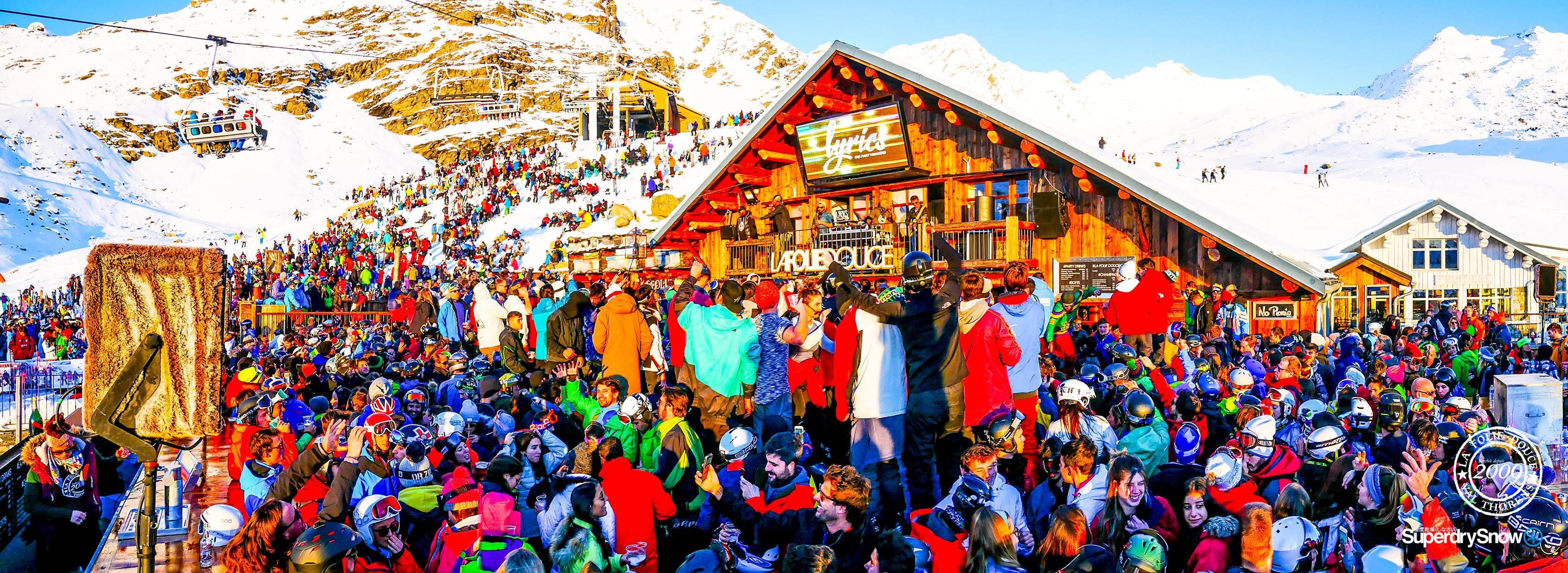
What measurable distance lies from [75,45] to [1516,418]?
471 feet

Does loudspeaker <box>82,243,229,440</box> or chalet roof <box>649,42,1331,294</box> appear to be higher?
chalet roof <box>649,42,1331,294</box>

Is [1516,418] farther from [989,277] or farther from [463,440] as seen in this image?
[989,277]

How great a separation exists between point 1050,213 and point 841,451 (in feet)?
28.8

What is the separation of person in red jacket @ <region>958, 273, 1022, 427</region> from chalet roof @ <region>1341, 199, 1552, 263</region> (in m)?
17.8

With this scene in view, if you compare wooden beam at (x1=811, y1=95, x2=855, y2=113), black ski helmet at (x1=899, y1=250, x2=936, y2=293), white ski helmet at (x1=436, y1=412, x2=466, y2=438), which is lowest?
white ski helmet at (x1=436, y1=412, x2=466, y2=438)

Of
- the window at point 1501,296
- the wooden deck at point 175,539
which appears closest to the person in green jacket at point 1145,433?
the wooden deck at point 175,539

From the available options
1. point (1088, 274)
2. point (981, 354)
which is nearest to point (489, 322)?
point (981, 354)

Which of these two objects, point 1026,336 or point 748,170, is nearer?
point 1026,336

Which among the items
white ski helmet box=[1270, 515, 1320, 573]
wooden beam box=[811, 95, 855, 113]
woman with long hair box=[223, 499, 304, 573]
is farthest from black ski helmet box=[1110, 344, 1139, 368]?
wooden beam box=[811, 95, 855, 113]

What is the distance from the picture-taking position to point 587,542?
4.41 metres

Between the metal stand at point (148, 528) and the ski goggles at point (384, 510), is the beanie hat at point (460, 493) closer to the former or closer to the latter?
the ski goggles at point (384, 510)

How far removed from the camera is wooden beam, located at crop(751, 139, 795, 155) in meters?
18.4

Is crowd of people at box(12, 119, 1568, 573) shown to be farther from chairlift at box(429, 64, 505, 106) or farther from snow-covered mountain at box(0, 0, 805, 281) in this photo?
chairlift at box(429, 64, 505, 106)

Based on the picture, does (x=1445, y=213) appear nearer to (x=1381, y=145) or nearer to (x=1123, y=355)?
(x=1123, y=355)
